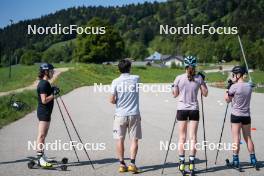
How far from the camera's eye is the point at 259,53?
2327 inches

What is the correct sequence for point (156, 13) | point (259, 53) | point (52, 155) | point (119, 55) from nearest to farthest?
point (52, 155) → point (259, 53) → point (119, 55) → point (156, 13)

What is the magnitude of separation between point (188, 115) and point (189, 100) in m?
0.25

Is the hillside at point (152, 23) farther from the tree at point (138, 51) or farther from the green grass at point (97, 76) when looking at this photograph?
the green grass at point (97, 76)

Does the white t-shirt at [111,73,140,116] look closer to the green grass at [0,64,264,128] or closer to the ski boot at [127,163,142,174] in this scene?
the ski boot at [127,163,142,174]

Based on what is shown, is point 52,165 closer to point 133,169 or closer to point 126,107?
point 133,169

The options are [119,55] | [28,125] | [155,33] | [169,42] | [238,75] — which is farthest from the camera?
[155,33]

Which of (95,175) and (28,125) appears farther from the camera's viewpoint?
(28,125)

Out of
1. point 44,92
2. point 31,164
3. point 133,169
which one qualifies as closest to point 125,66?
point 44,92

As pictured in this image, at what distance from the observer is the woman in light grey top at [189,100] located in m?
7.48

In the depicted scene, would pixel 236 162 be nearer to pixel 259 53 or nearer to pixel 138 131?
pixel 138 131

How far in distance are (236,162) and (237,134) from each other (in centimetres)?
50

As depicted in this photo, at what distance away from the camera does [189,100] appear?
24.8 ft

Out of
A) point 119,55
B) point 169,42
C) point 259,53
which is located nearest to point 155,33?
point 169,42

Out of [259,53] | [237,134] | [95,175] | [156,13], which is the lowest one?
[95,175]
